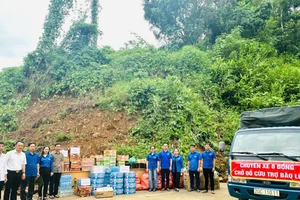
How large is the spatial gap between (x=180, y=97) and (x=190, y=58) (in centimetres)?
530

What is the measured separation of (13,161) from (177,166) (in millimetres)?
4963

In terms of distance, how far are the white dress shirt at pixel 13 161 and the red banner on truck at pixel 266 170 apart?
4.96 meters

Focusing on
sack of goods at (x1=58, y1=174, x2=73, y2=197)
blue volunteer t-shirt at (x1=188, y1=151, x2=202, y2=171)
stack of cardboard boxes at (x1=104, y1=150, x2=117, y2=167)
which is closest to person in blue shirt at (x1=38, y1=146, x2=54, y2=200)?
sack of goods at (x1=58, y1=174, x2=73, y2=197)

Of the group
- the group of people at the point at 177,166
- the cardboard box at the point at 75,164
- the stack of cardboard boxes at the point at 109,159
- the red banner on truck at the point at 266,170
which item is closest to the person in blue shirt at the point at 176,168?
the group of people at the point at 177,166

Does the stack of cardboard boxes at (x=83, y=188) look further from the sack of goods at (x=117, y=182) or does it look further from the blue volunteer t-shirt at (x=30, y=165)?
the blue volunteer t-shirt at (x=30, y=165)

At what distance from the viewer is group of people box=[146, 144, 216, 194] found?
8.20 meters

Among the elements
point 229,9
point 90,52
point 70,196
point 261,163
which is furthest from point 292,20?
point 70,196

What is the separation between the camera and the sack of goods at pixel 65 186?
7848mm

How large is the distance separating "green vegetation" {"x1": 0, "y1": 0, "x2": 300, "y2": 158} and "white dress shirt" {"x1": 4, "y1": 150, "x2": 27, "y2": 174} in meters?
4.55

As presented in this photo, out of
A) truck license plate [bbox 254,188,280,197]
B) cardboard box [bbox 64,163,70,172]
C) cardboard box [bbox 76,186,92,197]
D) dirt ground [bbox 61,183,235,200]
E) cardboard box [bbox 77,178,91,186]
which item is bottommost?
dirt ground [bbox 61,183,235,200]

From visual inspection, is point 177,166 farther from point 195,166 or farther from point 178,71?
point 178,71

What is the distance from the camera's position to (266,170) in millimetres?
5051

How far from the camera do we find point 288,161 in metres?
4.84

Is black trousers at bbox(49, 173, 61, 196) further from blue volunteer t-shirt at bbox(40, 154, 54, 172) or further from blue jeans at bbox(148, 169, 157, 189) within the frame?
blue jeans at bbox(148, 169, 157, 189)
